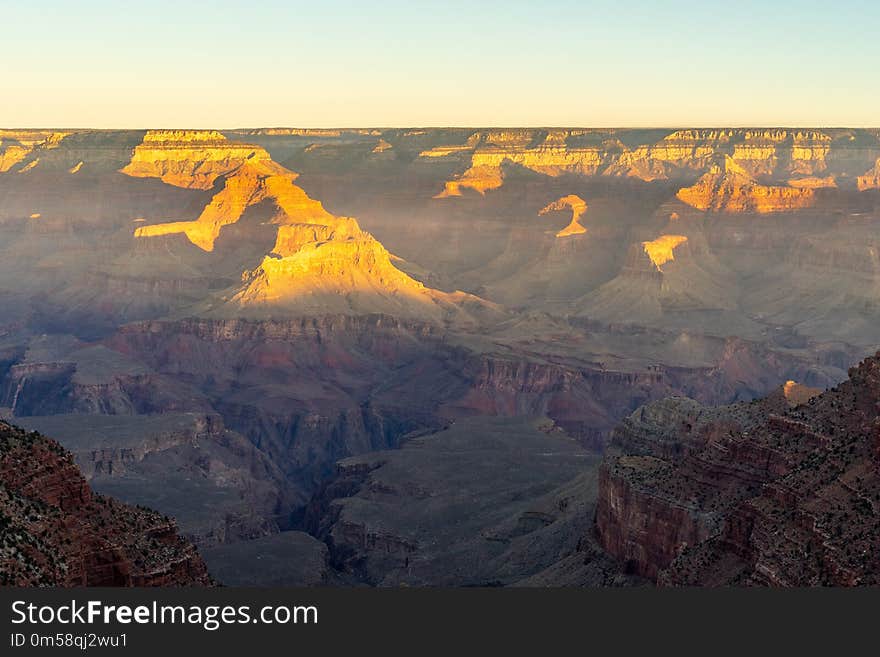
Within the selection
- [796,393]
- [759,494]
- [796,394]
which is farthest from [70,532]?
[796,393]

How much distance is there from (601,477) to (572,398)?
9879 centimetres

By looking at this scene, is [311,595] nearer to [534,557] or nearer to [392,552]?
[534,557]

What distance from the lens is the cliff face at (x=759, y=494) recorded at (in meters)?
49.7

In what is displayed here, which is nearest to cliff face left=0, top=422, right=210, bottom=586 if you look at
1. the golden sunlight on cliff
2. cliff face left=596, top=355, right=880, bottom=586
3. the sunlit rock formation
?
cliff face left=596, top=355, right=880, bottom=586

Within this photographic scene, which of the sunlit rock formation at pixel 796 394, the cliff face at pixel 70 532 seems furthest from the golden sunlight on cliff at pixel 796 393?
the cliff face at pixel 70 532

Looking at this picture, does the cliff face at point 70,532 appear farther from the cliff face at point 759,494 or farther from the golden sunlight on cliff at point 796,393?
the golden sunlight on cliff at point 796,393

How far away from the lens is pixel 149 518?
49.9 metres

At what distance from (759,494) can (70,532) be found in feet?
104

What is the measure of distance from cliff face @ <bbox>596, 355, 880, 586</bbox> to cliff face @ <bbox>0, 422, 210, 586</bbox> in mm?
21241

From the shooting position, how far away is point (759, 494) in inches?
2486

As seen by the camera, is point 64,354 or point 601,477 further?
point 64,354

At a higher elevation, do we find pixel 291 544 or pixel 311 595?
pixel 311 595

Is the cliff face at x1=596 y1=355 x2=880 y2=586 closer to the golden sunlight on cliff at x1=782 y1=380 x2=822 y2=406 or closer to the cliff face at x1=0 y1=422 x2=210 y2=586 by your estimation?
the golden sunlight on cliff at x1=782 y1=380 x2=822 y2=406

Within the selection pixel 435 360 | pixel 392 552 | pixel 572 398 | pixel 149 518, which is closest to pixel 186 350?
pixel 435 360
